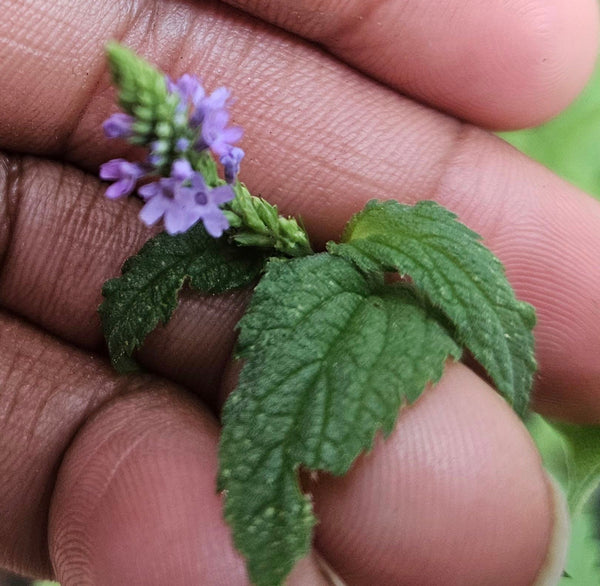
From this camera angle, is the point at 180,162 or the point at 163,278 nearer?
the point at 180,162

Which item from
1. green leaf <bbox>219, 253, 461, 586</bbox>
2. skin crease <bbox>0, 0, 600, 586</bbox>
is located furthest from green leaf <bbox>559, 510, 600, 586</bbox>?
green leaf <bbox>219, 253, 461, 586</bbox>

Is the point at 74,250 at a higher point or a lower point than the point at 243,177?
lower

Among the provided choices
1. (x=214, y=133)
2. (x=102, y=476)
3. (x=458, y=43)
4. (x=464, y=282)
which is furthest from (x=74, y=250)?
(x=458, y=43)

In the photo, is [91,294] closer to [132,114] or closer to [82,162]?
[82,162]

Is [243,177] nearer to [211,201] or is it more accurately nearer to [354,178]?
[354,178]

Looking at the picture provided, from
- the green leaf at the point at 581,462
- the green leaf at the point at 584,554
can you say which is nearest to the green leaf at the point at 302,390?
the green leaf at the point at 581,462

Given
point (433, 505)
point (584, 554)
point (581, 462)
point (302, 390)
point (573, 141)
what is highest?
point (573, 141)

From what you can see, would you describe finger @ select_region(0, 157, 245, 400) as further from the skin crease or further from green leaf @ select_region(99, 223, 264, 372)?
green leaf @ select_region(99, 223, 264, 372)

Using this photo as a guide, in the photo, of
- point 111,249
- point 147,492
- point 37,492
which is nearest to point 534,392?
point 147,492
